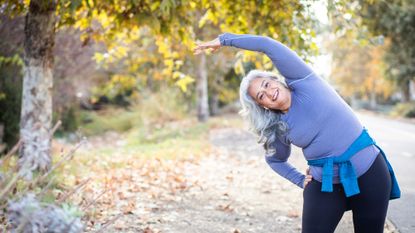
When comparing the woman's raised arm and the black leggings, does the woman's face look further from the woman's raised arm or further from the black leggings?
the black leggings

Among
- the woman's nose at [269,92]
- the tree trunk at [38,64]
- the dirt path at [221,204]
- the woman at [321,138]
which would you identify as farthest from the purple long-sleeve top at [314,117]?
the tree trunk at [38,64]

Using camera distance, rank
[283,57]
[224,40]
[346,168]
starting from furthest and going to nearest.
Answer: [224,40]
[283,57]
[346,168]

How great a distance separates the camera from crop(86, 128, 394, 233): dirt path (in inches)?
196

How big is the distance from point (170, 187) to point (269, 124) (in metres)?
3.80

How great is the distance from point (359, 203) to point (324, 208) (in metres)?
0.23

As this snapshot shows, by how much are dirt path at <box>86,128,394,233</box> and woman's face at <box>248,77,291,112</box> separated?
1819 millimetres

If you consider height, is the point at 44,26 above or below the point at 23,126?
above

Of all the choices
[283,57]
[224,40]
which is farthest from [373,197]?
[224,40]

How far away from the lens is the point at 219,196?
650 centimetres

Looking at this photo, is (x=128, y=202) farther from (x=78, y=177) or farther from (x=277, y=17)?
(x=277, y=17)

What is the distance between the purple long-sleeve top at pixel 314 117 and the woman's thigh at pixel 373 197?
2.2 inches

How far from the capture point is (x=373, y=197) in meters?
3.06

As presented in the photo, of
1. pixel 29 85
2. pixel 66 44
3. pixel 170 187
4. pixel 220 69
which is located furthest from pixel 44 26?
pixel 220 69

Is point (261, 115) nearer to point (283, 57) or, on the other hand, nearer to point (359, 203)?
point (283, 57)
